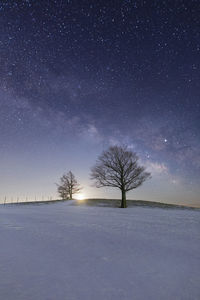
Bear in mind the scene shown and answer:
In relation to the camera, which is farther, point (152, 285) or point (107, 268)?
point (107, 268)

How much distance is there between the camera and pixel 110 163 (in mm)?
30375

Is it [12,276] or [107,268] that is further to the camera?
[107,268]

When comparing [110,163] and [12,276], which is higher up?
[110,163]

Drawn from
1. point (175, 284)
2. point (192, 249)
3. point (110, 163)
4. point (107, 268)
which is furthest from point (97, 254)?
point (110, 163)

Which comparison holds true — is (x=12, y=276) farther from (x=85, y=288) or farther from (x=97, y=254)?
(x=97, y=254)

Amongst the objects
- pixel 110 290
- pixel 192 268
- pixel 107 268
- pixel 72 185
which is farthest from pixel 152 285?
pixel 72 185

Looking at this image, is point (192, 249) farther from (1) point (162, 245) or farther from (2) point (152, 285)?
(2) point (152, 285)

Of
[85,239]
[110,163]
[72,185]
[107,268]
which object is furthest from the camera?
[72,185]

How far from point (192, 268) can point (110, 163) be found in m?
26.3

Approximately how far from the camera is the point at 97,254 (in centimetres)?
486

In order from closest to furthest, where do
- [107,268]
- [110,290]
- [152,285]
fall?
[110,290]
[152,285]
[107,268]

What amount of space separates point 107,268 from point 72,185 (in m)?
45.3

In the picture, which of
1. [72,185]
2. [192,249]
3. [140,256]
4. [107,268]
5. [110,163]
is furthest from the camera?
[72,185]

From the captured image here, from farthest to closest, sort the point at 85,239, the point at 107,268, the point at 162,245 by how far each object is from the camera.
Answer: the point at 85,239, the point at 162,245, the point at 107,268
